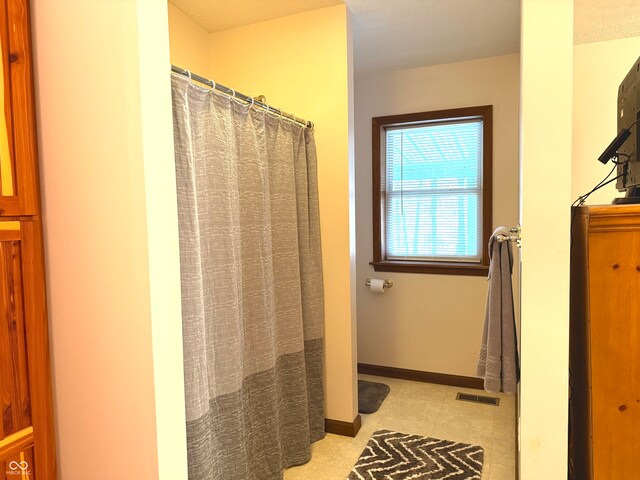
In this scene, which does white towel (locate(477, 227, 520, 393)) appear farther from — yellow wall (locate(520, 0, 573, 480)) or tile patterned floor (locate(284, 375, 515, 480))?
tile patterned floor (locate(284, 375, 515, 480))

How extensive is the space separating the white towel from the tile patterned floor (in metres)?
0.69

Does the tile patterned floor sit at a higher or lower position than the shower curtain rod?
lower

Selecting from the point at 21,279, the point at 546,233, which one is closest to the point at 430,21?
the point at 546,233

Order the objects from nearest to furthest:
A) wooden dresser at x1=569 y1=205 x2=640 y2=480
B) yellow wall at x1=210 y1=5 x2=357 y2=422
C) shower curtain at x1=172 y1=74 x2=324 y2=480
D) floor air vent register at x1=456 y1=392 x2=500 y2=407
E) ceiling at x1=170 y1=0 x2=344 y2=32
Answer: wooden dresser at x1=569 y1=205 x2=640 y2=480, shower curtain at x1=172 y1=74 x2=324 y2=480, ceiling at x1=170 y1=0 x2=344 y2=32, yellow wall at x1=210 y1=5 x2=357 y2=422, floor air vent register at x1=456 y1=392 x2=500 y2=407

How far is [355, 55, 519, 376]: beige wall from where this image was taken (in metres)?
3.19

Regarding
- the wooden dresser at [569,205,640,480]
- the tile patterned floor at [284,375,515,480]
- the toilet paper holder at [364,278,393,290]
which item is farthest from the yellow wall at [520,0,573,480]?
the toilet paper holder at [364,278,393,290]

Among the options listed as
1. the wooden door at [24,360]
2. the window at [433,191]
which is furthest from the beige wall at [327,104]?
the wooden door at [24,360]

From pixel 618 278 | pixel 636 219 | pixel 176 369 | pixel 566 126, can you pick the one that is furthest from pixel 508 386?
pixel 176 369

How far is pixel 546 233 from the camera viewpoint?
1.40 metres

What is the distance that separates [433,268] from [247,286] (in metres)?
1.92

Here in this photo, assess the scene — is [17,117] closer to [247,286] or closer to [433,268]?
[247,286]

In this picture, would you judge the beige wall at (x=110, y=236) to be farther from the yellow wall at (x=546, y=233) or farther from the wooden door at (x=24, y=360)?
the yellow wall at (x=546, y=233)

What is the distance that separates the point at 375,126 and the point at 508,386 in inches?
93.9

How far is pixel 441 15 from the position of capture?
8.34 ft
